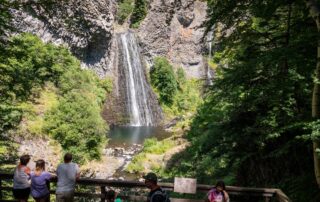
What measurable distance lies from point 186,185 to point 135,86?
44569mm

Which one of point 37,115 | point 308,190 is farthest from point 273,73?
point 37,115

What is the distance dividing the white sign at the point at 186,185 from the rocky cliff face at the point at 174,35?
4986 centimetres

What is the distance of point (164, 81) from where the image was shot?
54.5m

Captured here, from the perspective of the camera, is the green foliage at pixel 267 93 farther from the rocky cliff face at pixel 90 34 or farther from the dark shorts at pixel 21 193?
the rocky cliff face at pixel 90 34

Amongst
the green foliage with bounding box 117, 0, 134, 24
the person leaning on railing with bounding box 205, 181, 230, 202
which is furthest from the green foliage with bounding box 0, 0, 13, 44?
the green foliage with bounding box 117, 0, 134, 24

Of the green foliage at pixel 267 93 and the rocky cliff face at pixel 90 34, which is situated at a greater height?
the rocky cliff face at pixel 90 34

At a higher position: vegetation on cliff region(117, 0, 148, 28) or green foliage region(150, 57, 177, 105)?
vegetation on cliff region(117, 0, 148, 28)

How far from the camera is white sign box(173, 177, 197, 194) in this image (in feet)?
23.6

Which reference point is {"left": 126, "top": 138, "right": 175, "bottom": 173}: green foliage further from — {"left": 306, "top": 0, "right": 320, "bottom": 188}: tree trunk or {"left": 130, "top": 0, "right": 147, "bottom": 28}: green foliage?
{"left": 130, "top": 0, "right": 147, "bottom": 28}: green foliage

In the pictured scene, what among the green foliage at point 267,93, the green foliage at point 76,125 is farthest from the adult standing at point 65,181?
the green foliage at point 76,125

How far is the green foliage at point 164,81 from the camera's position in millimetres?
54406

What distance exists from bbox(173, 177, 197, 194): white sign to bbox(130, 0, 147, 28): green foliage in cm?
5270

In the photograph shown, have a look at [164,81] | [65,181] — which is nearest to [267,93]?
[65,181]

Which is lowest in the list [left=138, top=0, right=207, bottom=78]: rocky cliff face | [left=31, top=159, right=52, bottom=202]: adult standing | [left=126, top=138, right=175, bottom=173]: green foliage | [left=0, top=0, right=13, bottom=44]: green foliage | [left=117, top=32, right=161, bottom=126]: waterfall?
[left=31, top=159, right=52, bottom=202]: adult standing
